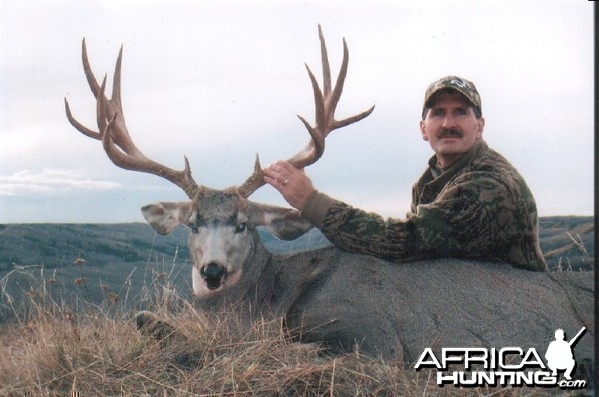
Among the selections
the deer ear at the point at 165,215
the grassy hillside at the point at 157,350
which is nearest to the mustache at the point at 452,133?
the grassy hillside at the point at 157,350

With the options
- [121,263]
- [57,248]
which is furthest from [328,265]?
[57,248]

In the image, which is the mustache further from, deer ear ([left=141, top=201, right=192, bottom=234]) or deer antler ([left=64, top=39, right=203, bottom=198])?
deer ear ([left=141, top=201, right=192, bottom=234])

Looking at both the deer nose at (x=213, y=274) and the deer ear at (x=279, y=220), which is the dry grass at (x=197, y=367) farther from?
the deer ear at (x=279, y=220)

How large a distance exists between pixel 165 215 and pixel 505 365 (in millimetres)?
2514

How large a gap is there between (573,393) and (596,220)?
1115 millimetres

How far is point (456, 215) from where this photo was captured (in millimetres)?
4617

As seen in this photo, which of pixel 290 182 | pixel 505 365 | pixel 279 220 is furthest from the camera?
pixel 279 220

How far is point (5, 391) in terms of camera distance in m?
3.95

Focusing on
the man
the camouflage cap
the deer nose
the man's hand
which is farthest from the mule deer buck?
the camouflage cap

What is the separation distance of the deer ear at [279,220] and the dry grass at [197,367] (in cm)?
73

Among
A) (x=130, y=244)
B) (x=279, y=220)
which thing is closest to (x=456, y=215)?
(x=279, y=220)

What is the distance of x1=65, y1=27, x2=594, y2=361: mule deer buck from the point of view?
14.9 ft

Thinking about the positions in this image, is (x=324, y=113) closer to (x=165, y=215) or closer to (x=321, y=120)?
(x=321, y=120)

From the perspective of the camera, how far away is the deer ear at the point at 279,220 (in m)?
5.34
